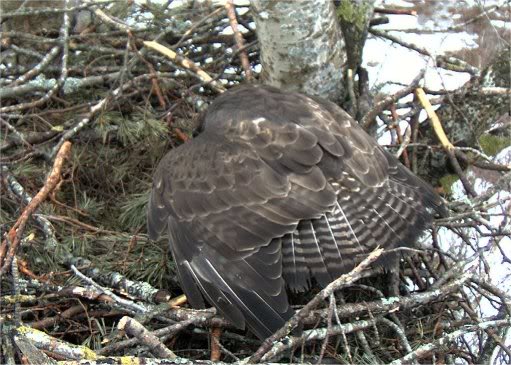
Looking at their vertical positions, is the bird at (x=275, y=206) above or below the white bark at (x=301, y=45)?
below

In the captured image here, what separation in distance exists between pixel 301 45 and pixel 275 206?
3.99 feet

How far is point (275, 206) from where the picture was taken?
446cm

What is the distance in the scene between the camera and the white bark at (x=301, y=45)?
5078 mm

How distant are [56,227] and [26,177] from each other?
40 centimetres

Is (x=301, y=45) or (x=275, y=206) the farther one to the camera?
(x=301, y=45)

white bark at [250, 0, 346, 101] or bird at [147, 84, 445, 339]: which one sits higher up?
white bark at [250, 0, 346, 101]

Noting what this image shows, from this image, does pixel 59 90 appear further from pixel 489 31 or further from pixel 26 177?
pixel 489 31

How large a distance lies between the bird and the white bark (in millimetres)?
389

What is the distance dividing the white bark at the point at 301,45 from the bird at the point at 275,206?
1.28 ft

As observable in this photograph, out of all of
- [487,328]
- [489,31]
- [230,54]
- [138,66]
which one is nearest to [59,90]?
[138,66]

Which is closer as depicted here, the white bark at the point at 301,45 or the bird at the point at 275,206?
the bird at the point at 275,206

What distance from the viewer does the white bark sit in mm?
5078

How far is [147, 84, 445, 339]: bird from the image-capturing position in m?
4.29

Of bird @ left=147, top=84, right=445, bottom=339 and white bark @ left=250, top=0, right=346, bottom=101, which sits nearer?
bird @ left=147, top=84, right=445, bottom=339
